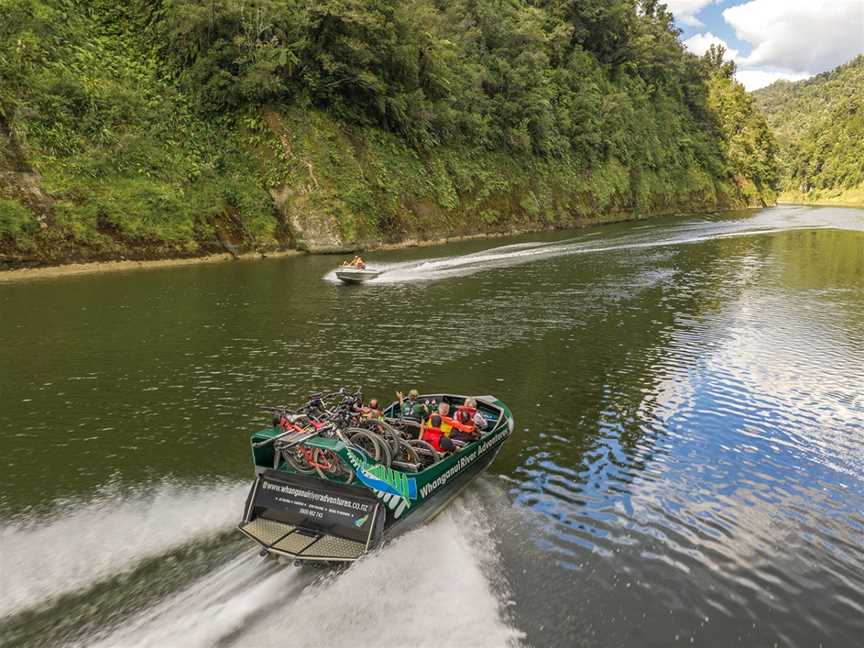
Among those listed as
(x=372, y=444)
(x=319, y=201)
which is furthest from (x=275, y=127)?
(x=372, y=444)

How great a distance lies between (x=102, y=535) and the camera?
11.0 m

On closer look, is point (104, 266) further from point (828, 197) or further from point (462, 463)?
point (828, 197)

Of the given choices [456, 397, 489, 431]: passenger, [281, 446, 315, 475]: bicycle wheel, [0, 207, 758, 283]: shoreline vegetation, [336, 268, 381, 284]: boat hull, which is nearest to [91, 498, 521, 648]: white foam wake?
[281, 446, 315, 475]: bicycle wheel

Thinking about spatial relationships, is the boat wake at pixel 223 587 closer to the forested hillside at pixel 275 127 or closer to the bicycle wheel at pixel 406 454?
the bicycle wheel at pixel 406 454

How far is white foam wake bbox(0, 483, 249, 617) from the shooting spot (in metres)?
9.58

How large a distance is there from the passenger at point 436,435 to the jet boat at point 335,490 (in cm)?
65

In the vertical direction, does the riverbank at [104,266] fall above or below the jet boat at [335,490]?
above

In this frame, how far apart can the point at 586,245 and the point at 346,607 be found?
177 feet

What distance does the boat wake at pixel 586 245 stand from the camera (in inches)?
1661

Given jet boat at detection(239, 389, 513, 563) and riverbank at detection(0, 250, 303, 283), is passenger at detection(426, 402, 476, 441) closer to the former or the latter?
jet boat at detection(239, 389, 513, 563)

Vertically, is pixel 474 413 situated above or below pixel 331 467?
below

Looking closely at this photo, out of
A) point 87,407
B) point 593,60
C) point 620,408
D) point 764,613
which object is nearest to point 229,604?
point 764,613

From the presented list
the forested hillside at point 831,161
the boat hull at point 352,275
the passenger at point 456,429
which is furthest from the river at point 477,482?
the forested hillside at point 831,161

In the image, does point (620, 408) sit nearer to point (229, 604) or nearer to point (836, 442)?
point (836, 442)
